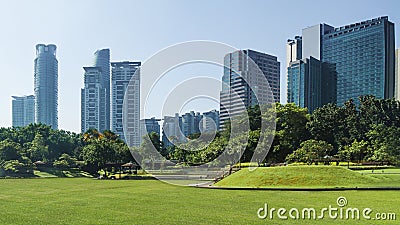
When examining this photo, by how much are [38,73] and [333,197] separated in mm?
104010

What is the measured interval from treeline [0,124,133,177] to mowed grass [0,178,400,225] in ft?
58.1

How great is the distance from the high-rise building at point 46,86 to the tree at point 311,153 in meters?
80.0

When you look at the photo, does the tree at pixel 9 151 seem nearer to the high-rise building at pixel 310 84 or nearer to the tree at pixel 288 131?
the tree at pixel 288 131

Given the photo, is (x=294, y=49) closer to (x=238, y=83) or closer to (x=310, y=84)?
(x=310, y=84)

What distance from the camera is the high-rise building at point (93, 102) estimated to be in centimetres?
8850

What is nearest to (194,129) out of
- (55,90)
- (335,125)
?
(335,125)

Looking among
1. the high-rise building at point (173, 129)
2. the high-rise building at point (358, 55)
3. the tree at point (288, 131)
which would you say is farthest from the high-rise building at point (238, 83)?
the high-rise building at point (358, 55)

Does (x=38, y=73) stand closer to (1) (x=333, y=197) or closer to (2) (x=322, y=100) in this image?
(2) (x=322, y=100)

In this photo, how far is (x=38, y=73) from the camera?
109 meters

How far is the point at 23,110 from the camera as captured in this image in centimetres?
10519

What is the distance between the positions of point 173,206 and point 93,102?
8002 cm

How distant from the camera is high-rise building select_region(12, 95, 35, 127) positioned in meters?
104

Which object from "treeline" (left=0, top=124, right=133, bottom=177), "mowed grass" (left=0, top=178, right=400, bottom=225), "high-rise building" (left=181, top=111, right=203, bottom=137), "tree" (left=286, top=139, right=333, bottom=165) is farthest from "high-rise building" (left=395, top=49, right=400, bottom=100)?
"high-rise building" (left=181, top=111, right=203, bottom=137)
